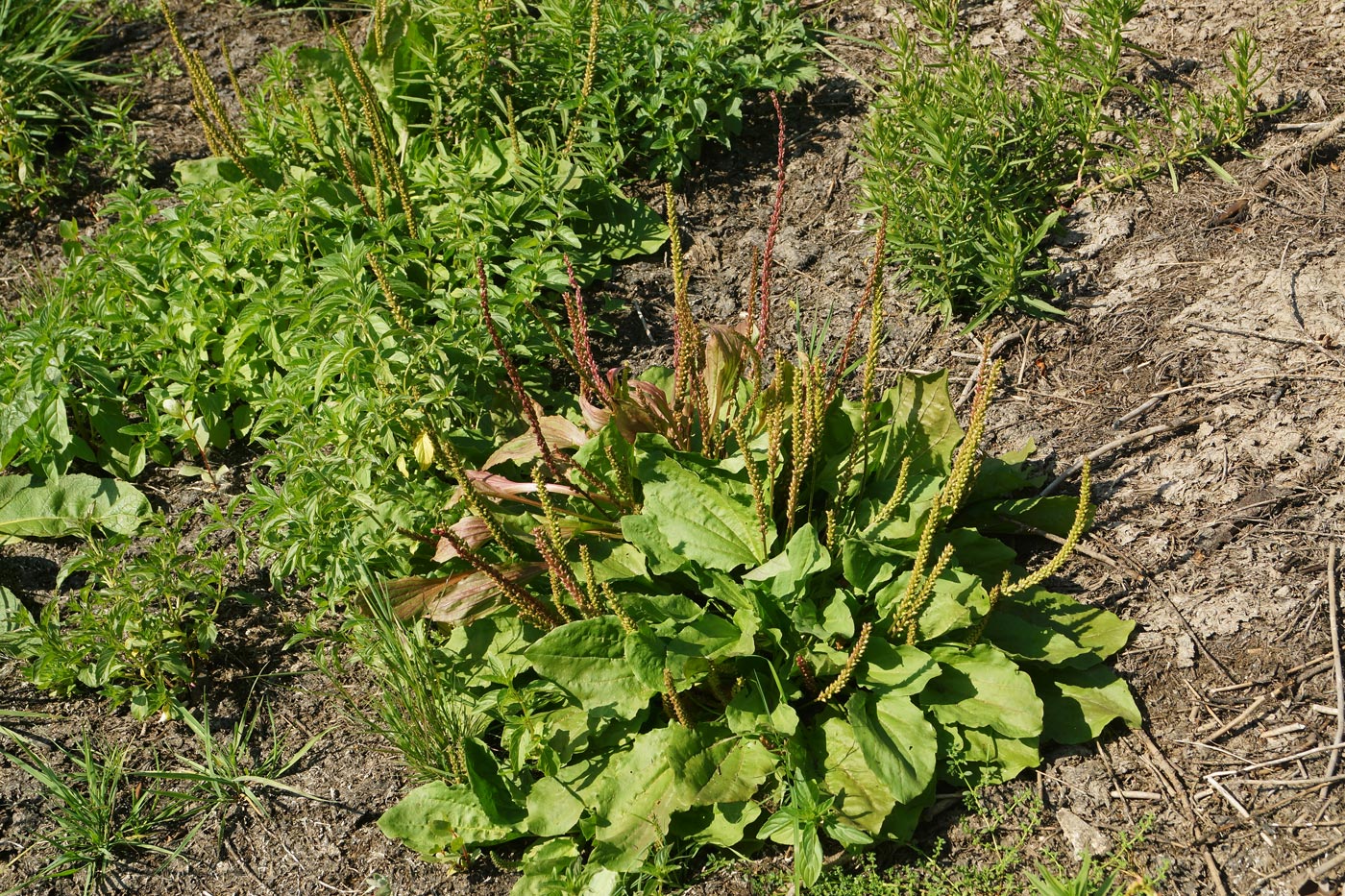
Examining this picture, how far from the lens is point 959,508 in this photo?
3.22 m

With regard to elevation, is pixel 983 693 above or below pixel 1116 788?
above

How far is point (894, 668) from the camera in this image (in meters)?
2.77

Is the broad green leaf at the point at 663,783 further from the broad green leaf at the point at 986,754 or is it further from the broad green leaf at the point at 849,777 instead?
the broad green leaf at the point at 986,754

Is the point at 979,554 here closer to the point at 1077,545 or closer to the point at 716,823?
the point at 1077,545

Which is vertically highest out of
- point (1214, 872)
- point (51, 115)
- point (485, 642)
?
point (51, 115)

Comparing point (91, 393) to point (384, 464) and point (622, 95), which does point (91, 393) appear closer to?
point (384, 464)

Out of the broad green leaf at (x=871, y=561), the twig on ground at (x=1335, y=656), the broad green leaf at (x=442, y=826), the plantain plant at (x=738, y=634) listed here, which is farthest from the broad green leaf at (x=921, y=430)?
the broad green leaf at (x=442, y=826)

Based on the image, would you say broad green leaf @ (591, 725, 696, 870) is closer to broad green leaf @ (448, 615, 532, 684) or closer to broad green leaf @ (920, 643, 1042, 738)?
broad green leaf @ (448, 615, 532, 684)

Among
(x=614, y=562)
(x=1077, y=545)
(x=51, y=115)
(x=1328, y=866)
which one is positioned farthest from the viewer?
(x=51, y=115)

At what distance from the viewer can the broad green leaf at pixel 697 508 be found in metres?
2.94

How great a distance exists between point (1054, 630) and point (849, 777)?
0.68 metres

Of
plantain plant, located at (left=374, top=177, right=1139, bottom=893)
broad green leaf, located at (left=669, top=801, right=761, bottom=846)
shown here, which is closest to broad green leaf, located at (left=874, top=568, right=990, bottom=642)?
plantain plant, located at (left=374, top=177, right=1139, bottom=893)

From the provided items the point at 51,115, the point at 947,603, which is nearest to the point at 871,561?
the point at 947,603

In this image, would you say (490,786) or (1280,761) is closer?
(1280,761)
